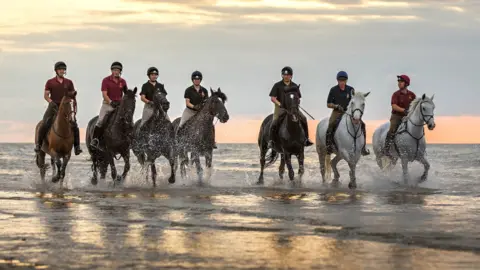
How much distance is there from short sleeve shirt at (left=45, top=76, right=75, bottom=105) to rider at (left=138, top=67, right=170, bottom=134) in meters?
1.91

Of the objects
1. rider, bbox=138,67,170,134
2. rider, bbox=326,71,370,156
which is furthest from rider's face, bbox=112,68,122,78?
rider, bbox=326,71,370,156

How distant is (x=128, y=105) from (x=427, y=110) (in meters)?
6.99

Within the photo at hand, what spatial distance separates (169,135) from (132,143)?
0.96 metres

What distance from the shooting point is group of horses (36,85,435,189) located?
878 inches

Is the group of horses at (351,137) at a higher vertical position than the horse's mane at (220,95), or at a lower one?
lower

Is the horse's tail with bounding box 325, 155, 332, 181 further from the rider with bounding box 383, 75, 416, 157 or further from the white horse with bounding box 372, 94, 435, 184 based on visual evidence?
the rider with bounding box 383, 75, 416, 157

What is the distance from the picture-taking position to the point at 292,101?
73.5ft

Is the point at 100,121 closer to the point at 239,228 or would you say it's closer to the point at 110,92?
the point at 110,92

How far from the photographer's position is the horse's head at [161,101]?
22.7 m

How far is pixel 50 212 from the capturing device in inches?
650

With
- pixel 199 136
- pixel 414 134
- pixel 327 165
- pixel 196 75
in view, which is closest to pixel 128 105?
pixel 199 136

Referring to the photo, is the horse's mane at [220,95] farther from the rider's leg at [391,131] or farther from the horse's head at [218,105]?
the rider's leg at [391,131]

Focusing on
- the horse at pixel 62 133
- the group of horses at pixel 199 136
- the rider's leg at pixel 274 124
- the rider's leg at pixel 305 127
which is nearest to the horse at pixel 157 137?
the group of horses at pixel 199 136

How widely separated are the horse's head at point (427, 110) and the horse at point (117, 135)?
22.1ft
